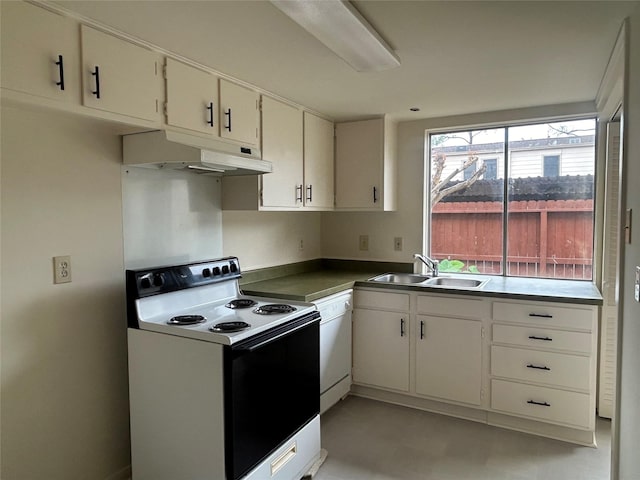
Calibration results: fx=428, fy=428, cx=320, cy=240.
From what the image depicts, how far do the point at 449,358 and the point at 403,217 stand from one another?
1247 mm

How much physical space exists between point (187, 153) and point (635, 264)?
6.02ft

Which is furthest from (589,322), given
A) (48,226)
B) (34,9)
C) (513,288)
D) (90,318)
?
(34,9)

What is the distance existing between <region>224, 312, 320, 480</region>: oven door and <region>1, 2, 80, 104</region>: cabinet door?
3.93 ft

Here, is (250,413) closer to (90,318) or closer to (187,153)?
(90,318)

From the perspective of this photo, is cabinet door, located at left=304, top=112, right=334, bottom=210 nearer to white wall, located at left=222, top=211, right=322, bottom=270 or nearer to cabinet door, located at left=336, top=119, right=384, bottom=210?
cabinet door, located at left=336, top=119, right=384, bottom=210

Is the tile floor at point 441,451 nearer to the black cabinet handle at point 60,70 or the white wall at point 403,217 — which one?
the white wall at point 403,217

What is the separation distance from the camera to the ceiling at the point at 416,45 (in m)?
1.64

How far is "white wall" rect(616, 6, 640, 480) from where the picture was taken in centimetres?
150

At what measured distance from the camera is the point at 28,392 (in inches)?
69.3

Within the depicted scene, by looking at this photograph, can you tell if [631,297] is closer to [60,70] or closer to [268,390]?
[268,390]

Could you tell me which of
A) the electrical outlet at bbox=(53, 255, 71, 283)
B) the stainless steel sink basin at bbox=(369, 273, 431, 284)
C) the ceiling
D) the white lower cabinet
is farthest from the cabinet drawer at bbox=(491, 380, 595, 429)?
the electrical outlet at bbox=(53, 255, 71, 283)

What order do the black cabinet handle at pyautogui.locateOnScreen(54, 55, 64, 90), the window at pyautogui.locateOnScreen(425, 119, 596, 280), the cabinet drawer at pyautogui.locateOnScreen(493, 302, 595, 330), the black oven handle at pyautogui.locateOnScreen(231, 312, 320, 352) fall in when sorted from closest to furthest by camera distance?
the black cabinet handle at pyautogui.locateOnScreen(54, 55, 64, 90) < the black oven handle at pyautogui.locateOnScreen(231, 312, 320, 352) < the cabinet drawer at pyautogui.locateOnScreen(493, 302, 595, 330) < the window at pyautogui.locateOnScreen(425, 119, 596, 280)

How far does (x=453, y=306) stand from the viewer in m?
2.85

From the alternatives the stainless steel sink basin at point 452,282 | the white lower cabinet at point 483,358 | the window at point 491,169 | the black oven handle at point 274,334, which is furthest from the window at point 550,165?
the black oven handle at point 274,334
